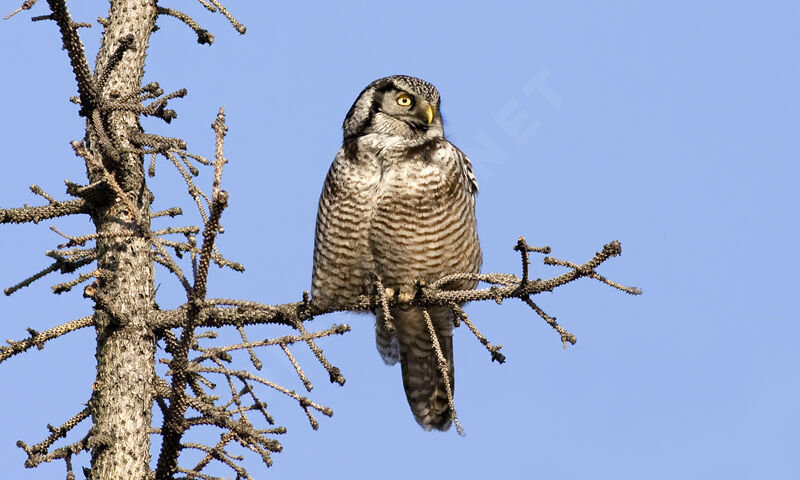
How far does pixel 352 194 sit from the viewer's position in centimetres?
575

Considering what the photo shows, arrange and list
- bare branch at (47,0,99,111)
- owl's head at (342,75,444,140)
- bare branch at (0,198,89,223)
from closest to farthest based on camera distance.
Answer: bare branch at (47,0,99,111) → bare branch at (0,198,89,223) → owl's head at (342,75,444,140)

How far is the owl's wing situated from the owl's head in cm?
48

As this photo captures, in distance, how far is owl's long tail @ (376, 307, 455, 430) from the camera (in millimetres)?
6637

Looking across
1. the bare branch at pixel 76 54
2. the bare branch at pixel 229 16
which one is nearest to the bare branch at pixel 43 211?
the bare branch at pixel 76 54

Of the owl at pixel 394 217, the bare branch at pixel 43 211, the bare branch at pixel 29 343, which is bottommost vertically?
the bare branch at pixel 29 343

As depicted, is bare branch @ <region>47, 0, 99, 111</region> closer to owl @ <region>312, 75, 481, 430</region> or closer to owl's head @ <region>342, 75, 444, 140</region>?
owl @ <region>312, 75, 481, 430</region>

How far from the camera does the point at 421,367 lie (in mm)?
6719

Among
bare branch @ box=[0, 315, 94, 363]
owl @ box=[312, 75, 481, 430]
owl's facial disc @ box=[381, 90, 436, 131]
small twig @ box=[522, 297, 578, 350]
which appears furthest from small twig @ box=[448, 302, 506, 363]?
owl's facial disc @ box=[381, 90, 436, 131]

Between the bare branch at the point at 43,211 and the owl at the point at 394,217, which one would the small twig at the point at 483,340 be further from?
the bare branch at the point at 43,211

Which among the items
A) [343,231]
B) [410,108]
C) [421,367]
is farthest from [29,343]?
[410,108]

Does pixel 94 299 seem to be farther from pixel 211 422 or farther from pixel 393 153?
pixel 393 153

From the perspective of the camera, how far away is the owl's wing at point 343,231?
5.74m

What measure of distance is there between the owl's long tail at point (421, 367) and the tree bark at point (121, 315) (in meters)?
2.20

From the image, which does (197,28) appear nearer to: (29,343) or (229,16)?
(229,16)
